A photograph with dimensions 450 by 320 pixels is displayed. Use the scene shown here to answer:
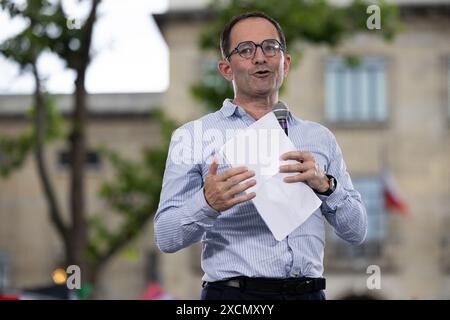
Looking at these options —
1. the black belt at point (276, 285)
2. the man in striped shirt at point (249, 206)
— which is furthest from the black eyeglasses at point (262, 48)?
the black belt at point (276, 285)

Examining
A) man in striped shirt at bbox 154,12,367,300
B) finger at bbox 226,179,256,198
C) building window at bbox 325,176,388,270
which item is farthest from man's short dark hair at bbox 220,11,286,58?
building window at bbox 325,176,388,270

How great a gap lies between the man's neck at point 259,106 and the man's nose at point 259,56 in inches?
5.9

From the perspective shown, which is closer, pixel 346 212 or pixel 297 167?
pixel 297 167

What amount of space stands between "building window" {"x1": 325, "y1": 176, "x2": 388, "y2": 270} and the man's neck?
23.5 m

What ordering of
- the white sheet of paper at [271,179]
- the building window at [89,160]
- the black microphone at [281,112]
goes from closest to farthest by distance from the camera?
the white sheet of paper at [271,179] → the black microphone at [281,112] → the building window at [89,160]

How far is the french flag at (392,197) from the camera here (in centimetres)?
2659

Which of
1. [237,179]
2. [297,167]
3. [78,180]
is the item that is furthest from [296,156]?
[78,180]

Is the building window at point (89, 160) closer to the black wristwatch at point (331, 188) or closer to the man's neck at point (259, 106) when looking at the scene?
the man's neck at point (259, 106)

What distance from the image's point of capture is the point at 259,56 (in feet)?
11.3

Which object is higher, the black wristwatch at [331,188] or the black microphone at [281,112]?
the black microphone at [281,112]

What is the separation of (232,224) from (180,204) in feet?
0.56

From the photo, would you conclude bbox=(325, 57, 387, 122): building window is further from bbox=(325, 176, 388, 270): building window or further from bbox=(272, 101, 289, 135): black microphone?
bbox=(272, 101, 289, 135): black microphone

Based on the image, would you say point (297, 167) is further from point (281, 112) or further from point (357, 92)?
point (357, 92)

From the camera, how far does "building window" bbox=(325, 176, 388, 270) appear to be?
27078 millimetres
